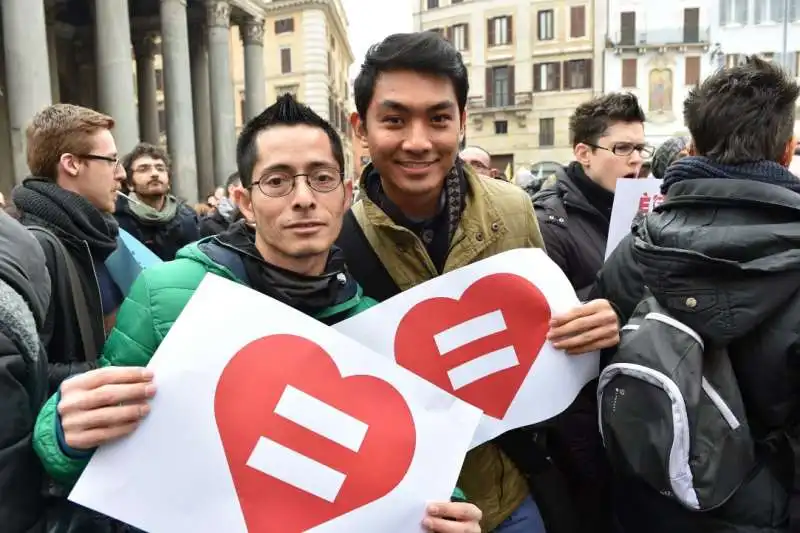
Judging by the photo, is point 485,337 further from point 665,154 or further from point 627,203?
point 665,154

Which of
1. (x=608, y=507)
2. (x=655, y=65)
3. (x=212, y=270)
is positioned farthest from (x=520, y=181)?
(x=655, y=65)

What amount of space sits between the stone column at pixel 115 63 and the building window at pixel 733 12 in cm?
3697

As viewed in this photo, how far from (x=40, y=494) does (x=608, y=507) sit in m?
1.75

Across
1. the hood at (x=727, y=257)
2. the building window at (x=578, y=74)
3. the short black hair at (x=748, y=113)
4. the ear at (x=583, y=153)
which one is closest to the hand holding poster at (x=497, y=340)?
the hood at (x=727, y=257)

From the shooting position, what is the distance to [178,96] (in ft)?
61.6

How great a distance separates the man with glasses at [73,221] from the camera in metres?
2.63

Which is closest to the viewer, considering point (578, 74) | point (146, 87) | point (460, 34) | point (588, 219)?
point (588, 219)

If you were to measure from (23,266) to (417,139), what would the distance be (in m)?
1.08

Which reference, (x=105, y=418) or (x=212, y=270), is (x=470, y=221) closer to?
(x=212, y=270)

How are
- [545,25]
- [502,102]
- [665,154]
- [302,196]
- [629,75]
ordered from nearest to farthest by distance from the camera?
1. [302,196]
2. [665,154]
3. [629,75]
4. [545,25]
5. [502,102]

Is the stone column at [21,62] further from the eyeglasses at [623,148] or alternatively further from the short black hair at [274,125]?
the short black hair at [274,125]

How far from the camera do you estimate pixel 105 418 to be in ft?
4.23

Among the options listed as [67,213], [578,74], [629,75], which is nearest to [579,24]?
[578,74]

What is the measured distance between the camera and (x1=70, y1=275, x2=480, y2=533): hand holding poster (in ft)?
4.42
